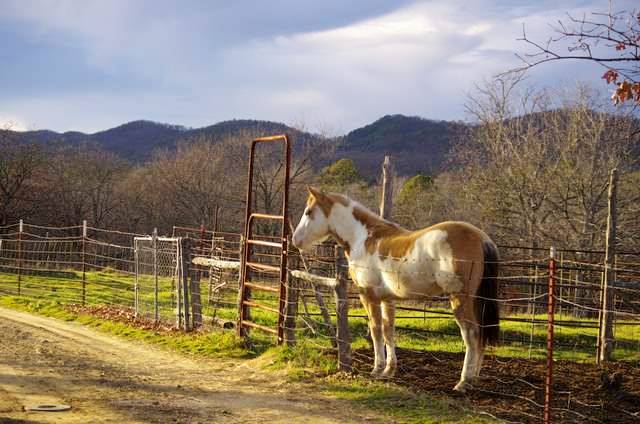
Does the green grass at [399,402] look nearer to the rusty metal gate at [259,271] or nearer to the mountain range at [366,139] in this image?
the rusty metal gate at [259,271]

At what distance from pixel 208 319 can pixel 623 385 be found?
19.7ft

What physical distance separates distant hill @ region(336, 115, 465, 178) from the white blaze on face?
4925 centimetres

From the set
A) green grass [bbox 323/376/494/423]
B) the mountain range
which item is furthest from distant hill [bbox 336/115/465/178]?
green grass [bbox 323/376/494/423]

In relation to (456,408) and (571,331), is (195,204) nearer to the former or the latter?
(571,331)

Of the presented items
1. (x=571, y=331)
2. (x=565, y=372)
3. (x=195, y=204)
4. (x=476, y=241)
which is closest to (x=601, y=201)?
(x=571, y=331)

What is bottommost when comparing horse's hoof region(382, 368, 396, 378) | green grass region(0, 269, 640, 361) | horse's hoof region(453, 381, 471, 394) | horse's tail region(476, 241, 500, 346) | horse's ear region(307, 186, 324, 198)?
green grass region(0, 269, 640, 361)

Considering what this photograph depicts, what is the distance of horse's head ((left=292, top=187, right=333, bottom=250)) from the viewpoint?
723cm

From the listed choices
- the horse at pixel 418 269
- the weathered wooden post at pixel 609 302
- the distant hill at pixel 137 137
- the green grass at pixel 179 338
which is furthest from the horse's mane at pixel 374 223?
the distant hill at pixel 137 137

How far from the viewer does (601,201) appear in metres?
19.3

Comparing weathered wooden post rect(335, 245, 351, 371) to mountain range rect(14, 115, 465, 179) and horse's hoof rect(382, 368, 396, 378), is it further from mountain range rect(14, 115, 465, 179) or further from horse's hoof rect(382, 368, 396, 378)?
mountain range rect(14, 115, 465, 179)

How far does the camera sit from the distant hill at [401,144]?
204 ft

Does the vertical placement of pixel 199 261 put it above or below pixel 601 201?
below

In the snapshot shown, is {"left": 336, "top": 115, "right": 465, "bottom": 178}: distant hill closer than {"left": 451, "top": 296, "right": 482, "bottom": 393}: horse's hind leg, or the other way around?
{"left": 451, "top": 296, "right": 482, "bottom": 393}: horse's hind leg

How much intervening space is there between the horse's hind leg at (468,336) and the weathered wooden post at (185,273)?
17.2 ft
